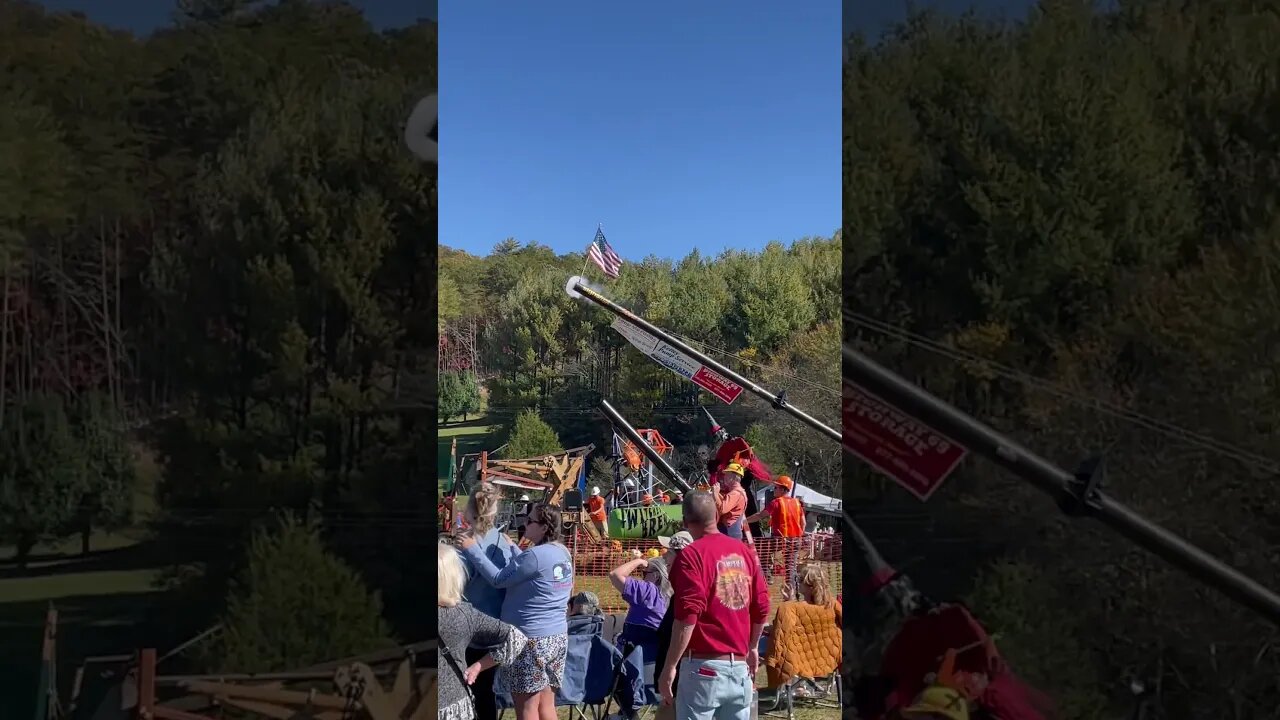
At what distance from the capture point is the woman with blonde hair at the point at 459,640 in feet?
14.2

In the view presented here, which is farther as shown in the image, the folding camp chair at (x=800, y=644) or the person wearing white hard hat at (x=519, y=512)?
the person wearing white hard hat at (x=519, y=512)

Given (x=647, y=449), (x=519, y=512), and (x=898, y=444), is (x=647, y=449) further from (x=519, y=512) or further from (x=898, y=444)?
(x=898, y=444)

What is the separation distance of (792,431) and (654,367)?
916 cm

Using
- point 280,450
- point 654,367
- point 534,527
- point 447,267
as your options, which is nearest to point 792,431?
point 654,367

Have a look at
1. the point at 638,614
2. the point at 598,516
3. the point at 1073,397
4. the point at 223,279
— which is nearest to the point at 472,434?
the point at 598,516

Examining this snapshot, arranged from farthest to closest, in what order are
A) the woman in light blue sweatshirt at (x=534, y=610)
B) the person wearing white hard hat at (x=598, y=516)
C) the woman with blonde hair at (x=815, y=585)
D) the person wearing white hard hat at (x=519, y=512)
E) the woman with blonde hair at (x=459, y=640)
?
the person wearing white hard hat at (x=598, y=516) → the person wearing white hard hat at (x=519, y=512) → the woman with blonde hair at (x=815, y=585) → the woman in light blue sweatshirt at (x=534, y=610) → the woman with blonde hair at (x=459, y=640)

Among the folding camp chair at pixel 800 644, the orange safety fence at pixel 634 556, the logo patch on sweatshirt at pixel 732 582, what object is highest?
the logo patch on sweatshirt at pixel 732 582

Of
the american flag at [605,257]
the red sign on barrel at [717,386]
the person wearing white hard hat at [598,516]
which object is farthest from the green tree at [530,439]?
the red sign on barrel at [717,386]

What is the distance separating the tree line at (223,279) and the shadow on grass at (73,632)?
11cm

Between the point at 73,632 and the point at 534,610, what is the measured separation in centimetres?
204

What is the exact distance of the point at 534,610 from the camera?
4.54 metres

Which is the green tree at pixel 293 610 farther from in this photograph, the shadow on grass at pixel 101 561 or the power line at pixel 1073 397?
the power line at pixel 1073 397

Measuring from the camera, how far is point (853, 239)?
281 centimetres

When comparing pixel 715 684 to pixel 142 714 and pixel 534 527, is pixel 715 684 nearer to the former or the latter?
pixel 534 527
